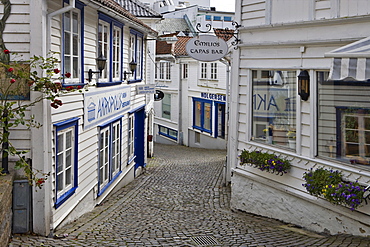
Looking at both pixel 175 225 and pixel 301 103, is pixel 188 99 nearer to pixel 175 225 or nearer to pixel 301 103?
pixel 175 225

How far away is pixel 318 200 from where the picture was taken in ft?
27.9

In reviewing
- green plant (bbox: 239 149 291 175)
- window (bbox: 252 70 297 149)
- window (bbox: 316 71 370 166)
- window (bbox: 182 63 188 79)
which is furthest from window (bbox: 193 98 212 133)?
window (bbox: 316 71 370 166)

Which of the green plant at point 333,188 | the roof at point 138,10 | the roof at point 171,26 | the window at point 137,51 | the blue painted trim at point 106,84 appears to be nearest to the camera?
the green plant at point 333,188

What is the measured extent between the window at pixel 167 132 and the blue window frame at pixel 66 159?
23.7 m

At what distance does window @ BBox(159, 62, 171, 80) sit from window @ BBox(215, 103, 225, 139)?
689cm

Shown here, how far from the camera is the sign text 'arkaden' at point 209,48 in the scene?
1072 centimetres

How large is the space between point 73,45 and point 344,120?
4.83m

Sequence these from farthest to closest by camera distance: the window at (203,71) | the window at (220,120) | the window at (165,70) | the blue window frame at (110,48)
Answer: the window at (165,70) < the window at (203,71) < the window at (220,120) < the blue window frame at (110,48)

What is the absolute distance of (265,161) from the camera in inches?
371

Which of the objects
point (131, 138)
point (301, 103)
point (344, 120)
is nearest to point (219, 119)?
point (131, 138)

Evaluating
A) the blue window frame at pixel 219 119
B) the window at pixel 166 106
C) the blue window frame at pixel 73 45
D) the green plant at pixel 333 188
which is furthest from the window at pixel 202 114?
the green plant at pixel 333 188

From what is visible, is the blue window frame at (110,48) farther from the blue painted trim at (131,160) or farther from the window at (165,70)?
the window at (165,70)

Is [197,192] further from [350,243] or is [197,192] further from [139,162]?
[350,243]

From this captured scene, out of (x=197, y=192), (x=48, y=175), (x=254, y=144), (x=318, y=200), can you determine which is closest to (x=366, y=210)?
(x=318, y=200)
